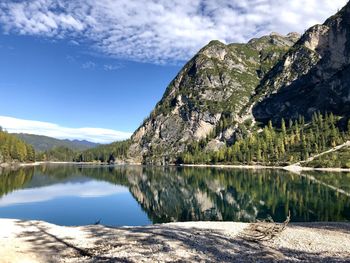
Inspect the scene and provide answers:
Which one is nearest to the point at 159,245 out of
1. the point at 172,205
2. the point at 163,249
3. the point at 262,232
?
the point at 163,249

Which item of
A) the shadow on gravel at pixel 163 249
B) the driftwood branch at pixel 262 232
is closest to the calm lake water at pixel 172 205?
the driftwood branch at pixel 262 232

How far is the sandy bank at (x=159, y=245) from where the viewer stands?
2641cm

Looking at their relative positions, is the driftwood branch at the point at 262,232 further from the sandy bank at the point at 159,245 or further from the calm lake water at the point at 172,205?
the calm lake water at the point at 172,205

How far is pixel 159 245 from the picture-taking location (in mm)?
29266

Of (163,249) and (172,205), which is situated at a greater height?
(163,249)

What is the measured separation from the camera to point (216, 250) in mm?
28938

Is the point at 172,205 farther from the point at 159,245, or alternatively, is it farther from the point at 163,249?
the point at 163,249

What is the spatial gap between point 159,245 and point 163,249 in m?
1.17

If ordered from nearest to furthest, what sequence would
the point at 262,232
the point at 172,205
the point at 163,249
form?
the point at 163,249 → the point at 262,232 → the point at 172,205

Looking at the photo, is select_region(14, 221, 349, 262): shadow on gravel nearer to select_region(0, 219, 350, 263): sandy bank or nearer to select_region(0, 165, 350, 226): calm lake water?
select_region(0, 219, 350, 263): sandy bank

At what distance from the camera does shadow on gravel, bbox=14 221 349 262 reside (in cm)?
2641

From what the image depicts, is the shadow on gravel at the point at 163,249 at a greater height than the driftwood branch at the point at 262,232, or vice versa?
the driftwood branch at the point at 262,232

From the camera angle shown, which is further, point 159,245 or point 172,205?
point 172,205

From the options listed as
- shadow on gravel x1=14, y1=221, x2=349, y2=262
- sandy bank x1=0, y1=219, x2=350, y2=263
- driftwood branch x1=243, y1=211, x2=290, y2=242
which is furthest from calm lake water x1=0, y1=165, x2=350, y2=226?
shadow on gravel x1=14, y1=221, x2=349, y2=262
